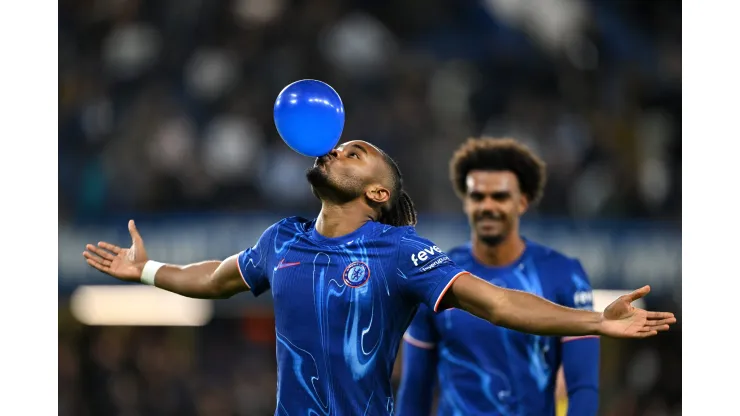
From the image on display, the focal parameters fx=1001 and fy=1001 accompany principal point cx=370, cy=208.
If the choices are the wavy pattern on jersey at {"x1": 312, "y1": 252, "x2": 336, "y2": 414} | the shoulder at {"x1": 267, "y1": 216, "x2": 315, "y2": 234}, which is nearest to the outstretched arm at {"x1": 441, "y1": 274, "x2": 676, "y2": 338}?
the wavy pattern on jersey at {"x1": 312, "y1": 252, "x2": 336, "y2": 414}

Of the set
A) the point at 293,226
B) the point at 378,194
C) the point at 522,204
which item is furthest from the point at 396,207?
the point at 522,204

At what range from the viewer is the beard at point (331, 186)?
4.12 meters

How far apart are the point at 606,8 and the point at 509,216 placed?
7196 millimetres

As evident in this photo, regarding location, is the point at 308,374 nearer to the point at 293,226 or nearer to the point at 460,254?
the point at 293,226

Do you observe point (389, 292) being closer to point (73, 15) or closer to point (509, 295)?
point (509, 295)

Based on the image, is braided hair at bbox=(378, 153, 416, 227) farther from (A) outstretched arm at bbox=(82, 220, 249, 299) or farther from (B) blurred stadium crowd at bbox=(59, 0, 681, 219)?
(B) blurred stadium crowd at bbox=(59, 0, 681, 219)

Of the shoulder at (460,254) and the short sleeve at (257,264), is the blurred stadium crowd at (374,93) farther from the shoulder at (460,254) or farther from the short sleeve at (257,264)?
the short sleeve at (257,264)

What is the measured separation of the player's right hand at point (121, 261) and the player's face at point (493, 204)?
74.7 inches

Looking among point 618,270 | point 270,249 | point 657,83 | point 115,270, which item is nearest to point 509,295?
point 270,249

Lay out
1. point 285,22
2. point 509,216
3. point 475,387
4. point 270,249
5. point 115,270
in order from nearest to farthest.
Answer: point 270,249 < point 115,270 < point 475,387 < point 509,216 < point 285,22

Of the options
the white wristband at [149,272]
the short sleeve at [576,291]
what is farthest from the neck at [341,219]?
the short sleeve at [576,291]

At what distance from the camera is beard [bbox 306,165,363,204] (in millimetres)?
4121

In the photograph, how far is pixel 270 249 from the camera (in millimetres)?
4234

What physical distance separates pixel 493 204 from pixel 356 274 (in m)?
1.87
